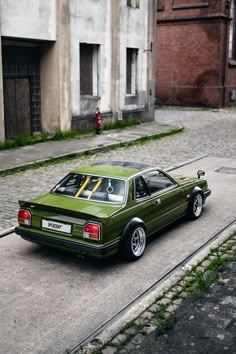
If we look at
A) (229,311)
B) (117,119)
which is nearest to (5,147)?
(117,119)

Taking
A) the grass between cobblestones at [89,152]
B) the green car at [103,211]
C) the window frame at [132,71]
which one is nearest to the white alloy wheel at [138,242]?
the green car at [103,211]

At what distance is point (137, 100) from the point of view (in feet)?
79.5

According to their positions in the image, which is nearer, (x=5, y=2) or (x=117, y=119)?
(x=5, y=2)

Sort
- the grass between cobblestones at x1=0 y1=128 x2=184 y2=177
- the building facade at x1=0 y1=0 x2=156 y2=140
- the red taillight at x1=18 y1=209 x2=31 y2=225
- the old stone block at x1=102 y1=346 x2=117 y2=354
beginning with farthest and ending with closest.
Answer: the building facade at x1=0 y1=0 x2=156 y2=140 < the grass between cobblestones at x1=0 y1=128 x2=184 y2=177 < the red taillight at x1=18 y1=209 x2=31 y2=225 < the old stone block at x1=102 y1=346 x2=117 y2=354

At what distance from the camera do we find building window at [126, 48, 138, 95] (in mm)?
23828

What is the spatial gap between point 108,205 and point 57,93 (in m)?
12.7

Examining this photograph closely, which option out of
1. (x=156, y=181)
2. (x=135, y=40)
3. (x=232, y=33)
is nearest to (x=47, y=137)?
(x=135, y=40)

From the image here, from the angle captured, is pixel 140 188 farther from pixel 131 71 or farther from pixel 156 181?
pixel 131 71

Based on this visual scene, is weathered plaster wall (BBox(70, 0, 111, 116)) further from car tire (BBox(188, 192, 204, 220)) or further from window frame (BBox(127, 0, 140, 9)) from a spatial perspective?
car tire (BBox(188, 192, 204, 220))

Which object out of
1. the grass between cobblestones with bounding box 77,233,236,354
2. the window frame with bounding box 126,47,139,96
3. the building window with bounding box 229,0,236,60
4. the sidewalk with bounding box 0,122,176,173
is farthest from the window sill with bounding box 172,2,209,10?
the grass between cobblestones with bounding box 77,233,236,354

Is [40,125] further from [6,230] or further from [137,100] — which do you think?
[6,230]

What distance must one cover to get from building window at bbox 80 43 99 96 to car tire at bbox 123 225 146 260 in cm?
1441

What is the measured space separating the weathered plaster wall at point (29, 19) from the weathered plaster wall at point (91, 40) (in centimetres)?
128

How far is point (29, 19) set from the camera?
56.2 ft
